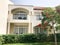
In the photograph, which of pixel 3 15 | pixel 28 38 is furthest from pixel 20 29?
pixel 28 38

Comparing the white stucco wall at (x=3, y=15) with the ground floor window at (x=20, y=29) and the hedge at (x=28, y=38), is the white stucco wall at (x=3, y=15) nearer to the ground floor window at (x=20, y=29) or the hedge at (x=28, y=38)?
the hedge at (x=28, y=38)

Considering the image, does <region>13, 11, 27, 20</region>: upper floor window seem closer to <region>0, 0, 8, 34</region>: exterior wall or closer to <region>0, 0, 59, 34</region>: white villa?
<region>0, 0, 59, 34</region>: white villa

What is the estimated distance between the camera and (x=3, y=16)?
1293 inches

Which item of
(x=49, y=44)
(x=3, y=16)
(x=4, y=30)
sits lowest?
(x=49, y=44)

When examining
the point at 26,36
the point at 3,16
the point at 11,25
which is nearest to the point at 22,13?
the point at 11,25

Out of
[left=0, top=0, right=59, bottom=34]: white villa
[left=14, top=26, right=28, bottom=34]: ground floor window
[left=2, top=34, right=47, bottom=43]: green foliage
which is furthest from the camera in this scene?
[left=14, top=26, right=28, bottom=34]: ground floor window

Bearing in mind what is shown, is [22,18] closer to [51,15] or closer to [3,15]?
[3,15]

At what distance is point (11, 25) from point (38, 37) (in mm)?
9748

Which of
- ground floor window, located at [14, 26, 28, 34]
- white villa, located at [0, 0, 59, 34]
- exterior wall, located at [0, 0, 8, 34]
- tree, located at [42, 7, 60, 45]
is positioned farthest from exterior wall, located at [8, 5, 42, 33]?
tree, located at [42, 7, 60, 45]

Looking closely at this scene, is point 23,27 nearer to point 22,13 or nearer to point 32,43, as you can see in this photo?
point 22,13

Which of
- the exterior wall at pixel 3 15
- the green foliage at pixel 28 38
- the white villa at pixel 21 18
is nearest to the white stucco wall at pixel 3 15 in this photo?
the exterior wall at pixel 3 15

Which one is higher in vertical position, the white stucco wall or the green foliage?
the white stucco wall

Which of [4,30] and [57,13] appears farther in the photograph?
[4,30]

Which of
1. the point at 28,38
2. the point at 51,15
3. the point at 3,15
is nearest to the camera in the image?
the point at 51,15
